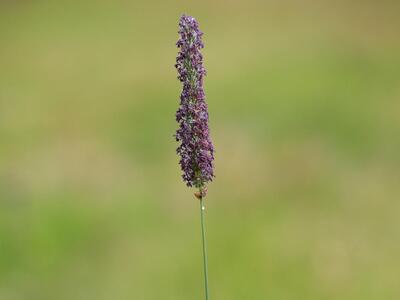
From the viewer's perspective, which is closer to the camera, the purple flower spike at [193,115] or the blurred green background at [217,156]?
the purple flower spike at [193,115]

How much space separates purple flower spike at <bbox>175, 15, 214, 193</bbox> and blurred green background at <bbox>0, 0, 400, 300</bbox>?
609 centimetres

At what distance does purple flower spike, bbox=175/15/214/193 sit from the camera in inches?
139

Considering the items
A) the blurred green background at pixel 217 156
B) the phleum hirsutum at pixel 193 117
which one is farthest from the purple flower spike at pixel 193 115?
the blurred green background at pixel 217 156

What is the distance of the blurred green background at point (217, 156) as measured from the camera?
1055 centimetres

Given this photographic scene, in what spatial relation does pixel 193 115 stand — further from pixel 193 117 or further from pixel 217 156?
pixel 217 156

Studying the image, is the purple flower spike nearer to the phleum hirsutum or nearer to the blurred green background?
the phleum hirsutum

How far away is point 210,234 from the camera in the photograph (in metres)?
11.8

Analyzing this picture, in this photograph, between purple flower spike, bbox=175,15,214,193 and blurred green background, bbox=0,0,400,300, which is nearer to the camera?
purple flower spike, bbox=175,15,214,193

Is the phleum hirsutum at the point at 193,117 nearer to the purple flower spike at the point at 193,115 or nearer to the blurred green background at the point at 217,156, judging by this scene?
the purple flower spike at the point at 193,115

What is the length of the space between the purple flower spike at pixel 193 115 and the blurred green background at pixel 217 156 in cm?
609

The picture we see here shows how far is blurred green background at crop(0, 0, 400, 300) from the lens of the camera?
1055cm

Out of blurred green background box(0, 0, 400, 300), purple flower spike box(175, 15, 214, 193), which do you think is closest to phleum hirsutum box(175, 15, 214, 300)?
purple flower spike box(175, 15, 214, 193)

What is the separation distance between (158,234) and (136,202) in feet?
3.90

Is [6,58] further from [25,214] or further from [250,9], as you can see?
[25,214]
